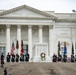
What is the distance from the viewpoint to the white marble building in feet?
259

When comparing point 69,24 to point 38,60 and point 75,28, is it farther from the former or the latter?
point 38,60

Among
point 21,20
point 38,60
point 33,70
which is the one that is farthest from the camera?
point 21,20

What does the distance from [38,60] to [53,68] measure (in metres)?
12.9

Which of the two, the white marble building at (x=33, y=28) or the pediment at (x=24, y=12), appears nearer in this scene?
the white marble building at (x=33, y=28)

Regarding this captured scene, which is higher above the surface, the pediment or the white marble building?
the pediment

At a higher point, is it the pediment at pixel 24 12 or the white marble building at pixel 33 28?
the pediment at pixel 24 12

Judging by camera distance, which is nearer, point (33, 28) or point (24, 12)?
point (24, 12)

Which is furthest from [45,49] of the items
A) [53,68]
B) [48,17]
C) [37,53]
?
[48,17]

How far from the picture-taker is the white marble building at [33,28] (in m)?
78.9

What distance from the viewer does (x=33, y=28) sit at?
81.3 meters

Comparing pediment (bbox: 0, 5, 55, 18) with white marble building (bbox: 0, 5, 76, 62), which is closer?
white marble building (bbox: 0, 5, 76, 62)

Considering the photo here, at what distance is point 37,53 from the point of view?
178ft

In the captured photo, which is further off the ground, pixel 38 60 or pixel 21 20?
pixel 21 20

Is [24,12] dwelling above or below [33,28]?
above
